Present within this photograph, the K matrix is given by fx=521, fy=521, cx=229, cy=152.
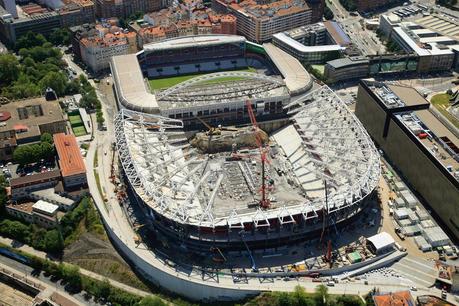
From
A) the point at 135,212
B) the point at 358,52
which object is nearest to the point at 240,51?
the point at 358,52

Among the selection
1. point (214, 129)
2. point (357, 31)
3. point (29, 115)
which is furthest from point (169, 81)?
point (357, 31)

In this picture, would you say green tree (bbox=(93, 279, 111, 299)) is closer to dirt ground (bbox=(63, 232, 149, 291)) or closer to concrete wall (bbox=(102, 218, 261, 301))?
dirt ground (bbox=(63, 232, 149, 291))

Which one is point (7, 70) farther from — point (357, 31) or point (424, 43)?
point (424, 43)

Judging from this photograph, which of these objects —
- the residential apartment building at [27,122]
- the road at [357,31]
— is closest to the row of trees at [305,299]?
the residential apartment building at [27,122]

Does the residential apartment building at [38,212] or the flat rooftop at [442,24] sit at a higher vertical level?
the flat rooftop at [442,24]

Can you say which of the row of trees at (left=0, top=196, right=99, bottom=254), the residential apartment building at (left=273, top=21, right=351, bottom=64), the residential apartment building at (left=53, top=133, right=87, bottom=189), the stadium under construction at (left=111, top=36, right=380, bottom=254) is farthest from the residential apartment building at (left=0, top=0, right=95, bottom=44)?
the row of trees at (left=0, top=196, right=99, bottom=254)

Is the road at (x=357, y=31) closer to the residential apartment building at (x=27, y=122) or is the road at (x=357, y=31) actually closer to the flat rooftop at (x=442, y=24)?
the flat rooftop at (x=442, y=24)
